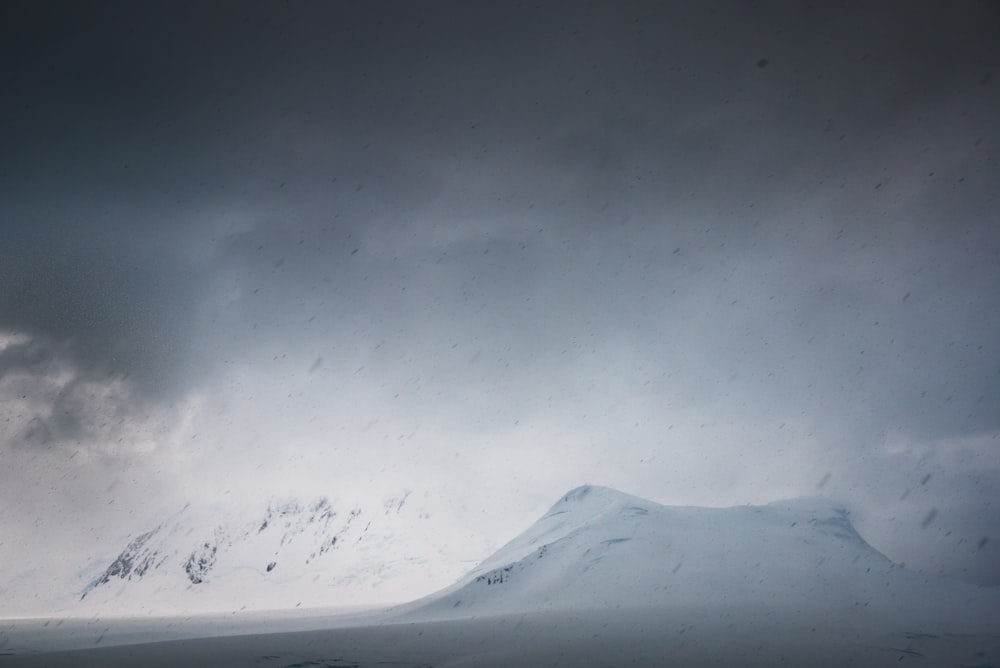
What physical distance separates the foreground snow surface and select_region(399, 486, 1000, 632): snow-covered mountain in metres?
0.38

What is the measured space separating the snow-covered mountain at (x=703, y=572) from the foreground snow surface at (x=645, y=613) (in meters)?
0.38

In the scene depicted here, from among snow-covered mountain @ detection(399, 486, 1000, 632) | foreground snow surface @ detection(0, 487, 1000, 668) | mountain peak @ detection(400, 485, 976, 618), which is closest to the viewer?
foreground snow surface @ detection(0, 487, 1000, 668)

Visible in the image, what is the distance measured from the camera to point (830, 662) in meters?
30.1

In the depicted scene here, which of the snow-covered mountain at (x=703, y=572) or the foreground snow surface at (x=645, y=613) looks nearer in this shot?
the foreground snow surface at (x=645, y=613)

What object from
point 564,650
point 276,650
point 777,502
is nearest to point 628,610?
point 564,650

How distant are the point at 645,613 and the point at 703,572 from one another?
2290cm

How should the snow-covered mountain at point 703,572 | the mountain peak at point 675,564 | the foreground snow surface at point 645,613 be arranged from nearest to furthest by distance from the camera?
the foreground snow surface at point 645,613
the snow-covered mountain at point 703,572
the mountain peak at point 675,564

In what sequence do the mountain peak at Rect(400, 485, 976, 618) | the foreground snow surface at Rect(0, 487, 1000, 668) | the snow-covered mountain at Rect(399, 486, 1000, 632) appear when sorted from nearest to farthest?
the foreground snow surface at Rect(0, 487, 1000, 668) < the snow-covered mountain at Rect(399, 486, 1000, 632) < the mountain peak at Rect(400, 485, 976, 618)

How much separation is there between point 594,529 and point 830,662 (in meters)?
65.5

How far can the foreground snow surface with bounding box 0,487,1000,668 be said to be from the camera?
109 ft

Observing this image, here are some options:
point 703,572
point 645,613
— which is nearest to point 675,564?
point 703,572

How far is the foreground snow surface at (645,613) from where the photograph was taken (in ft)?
109

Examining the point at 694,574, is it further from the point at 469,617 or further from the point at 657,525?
the point at 469,617

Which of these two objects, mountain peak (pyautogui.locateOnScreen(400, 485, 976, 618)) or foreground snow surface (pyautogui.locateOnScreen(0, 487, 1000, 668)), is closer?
foreground snow surface (pyautogui.locateOnScreen(0, 487, 1000, 668))
